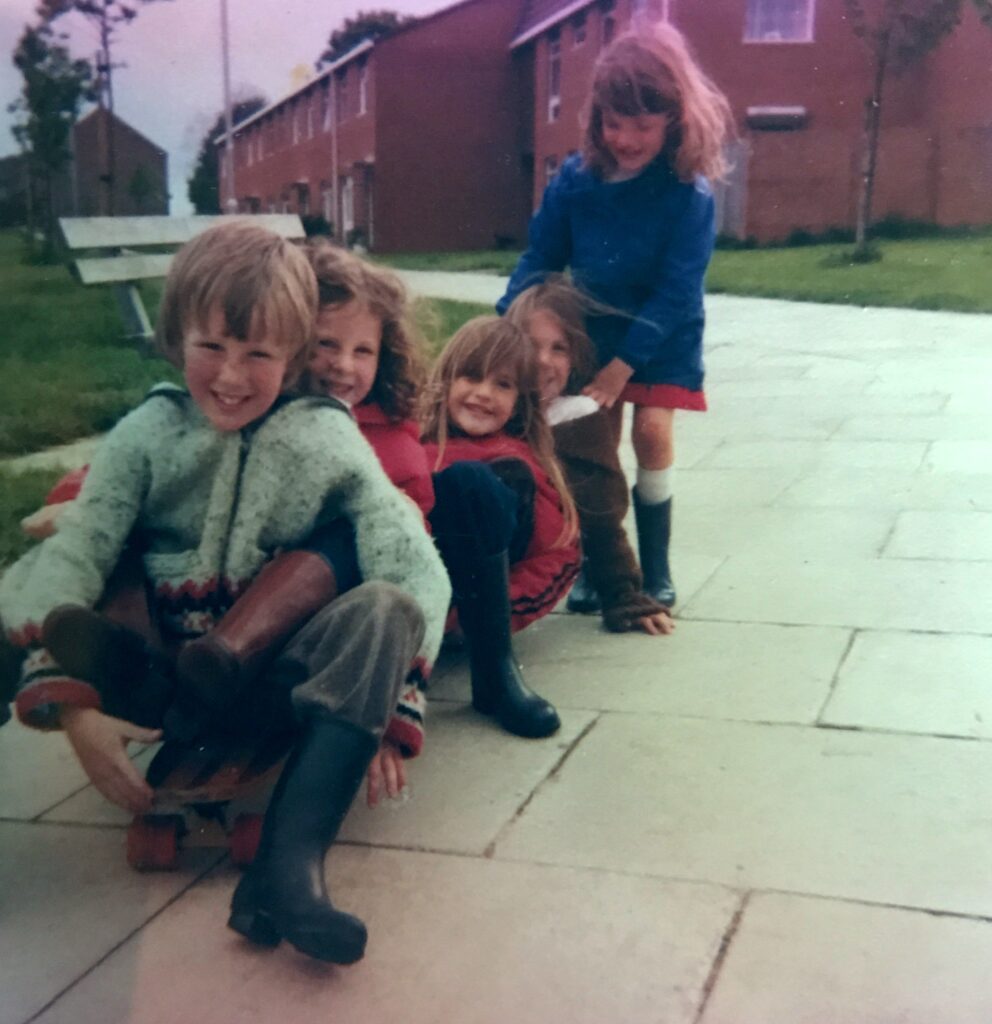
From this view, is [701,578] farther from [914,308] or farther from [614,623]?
[914,308]

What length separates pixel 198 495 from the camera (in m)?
2.37

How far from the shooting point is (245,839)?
2273mm

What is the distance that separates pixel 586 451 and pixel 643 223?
0.61 m

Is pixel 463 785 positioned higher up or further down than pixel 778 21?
further down

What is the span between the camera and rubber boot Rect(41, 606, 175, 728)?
2.10 metres

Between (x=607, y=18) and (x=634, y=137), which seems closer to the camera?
(x=634, y=137)

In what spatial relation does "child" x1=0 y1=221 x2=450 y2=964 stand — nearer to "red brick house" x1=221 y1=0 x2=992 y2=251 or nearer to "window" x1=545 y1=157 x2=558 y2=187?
"red brick house" x1=221 y1=0 x2=992 y2=251

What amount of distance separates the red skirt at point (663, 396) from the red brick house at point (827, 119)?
12971 mm

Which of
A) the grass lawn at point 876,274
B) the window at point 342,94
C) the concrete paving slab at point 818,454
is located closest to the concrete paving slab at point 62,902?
the window at point 342,94

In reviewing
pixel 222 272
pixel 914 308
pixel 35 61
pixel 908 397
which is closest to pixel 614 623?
pixel 222 272

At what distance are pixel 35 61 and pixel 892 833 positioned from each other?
1812 millimetres

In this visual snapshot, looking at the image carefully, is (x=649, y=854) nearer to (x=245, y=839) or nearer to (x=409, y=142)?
(x=245, y=839)

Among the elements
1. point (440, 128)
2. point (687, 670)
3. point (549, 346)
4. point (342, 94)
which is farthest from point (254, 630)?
point (440, 128)

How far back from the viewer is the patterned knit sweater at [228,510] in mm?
2277
